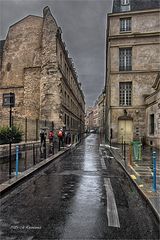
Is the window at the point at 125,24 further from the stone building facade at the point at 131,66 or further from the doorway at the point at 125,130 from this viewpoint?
the doorway at the point at 125,130

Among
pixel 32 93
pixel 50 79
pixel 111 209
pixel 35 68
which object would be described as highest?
pixel 35 68

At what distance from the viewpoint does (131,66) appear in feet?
103

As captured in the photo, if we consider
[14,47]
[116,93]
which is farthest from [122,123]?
[14,47]

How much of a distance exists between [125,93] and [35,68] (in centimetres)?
1152

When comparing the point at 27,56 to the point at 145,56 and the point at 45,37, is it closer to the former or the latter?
the point at 45,37

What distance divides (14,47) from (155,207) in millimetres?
32011

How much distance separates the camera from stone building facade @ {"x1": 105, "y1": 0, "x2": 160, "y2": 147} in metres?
30.6

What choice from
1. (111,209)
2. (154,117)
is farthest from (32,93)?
(111,209)

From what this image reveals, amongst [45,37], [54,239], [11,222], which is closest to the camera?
[54,239]

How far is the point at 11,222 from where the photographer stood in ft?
15.3

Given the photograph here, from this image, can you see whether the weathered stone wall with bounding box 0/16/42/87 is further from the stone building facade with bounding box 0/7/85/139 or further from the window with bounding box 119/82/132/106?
the window with bounding box 119/82/132/106

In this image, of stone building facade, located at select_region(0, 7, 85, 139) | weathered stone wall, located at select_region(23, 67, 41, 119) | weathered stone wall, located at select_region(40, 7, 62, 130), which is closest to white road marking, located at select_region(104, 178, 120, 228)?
weathered stone wall, located at select_region(40, 7, 62, 130)

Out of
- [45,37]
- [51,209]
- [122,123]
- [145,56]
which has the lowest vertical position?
[51,209]

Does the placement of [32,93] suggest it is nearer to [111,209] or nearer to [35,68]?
[35,68]
